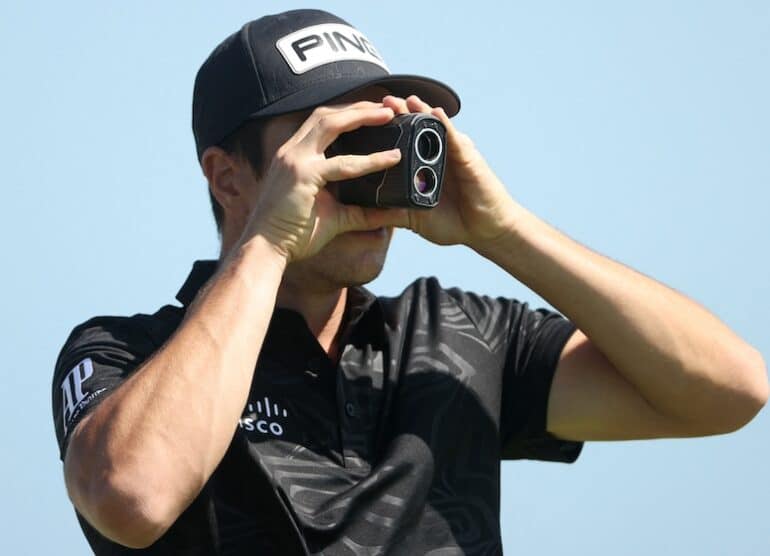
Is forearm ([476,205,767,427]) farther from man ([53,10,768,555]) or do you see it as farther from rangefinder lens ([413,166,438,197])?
rangefinder lens ([413,166,438,197])

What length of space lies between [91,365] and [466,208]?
1033 millimetres

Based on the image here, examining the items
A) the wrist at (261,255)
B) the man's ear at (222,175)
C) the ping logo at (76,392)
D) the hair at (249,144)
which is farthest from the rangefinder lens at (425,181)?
the ping logo at (76,392)

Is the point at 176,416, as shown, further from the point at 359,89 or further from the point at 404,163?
the point at 359,89

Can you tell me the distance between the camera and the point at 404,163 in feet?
13.4

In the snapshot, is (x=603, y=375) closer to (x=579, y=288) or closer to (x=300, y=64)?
(x=579, y=288)

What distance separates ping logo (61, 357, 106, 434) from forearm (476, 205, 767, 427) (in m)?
1.05

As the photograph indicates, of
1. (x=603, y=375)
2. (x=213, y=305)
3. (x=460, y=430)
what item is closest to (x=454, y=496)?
(x=460, y=430)

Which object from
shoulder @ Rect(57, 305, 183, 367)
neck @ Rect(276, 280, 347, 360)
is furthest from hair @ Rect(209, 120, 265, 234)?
shoulder @ Rect(57, 305, 183, 367)

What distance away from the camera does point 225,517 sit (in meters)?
4.08

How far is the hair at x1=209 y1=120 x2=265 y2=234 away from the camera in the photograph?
463cm

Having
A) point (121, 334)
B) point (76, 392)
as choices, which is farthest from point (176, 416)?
point (121, 334)

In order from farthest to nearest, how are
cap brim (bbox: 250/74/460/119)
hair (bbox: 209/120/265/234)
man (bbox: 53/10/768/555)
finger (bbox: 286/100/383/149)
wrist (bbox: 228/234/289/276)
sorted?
hair (bbox: 209/120/265/234) < cap brim (bbox: 250/74/460/119) < finger (bbox: 286/100/383/149) < wrist (bbox: 228/234/289/276) < man (bbox: 53/10/768/555)

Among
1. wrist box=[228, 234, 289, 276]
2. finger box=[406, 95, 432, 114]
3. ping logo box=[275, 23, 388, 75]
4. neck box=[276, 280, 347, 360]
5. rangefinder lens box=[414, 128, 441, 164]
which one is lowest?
neck box=[276, 280, 347, 360]

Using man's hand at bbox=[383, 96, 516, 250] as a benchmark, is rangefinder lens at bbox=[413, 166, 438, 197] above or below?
above
